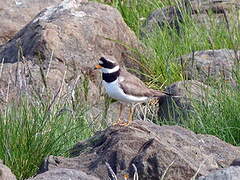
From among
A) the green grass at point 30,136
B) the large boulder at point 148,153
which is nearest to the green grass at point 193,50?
the large boulder at point 148,153

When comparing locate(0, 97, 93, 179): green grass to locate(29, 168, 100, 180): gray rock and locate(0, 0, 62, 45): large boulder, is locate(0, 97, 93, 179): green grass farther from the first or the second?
locate(0, 0, 62, 45): large boulder

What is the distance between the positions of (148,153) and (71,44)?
181 inches

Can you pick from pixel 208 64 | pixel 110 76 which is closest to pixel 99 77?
pixel 208 64

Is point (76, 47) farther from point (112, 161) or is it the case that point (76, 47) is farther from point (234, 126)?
point (112, 161)

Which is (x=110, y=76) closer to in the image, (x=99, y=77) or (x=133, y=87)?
(x=133, y=87)

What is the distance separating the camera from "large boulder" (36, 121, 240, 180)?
5.54m

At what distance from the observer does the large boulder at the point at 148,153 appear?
18.2 ft

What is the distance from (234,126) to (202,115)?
1.26ft

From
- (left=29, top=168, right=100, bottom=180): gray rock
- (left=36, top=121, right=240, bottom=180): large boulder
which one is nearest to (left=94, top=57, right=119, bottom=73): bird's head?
(left=36, top=121, right=240, bottom=180): large boulder

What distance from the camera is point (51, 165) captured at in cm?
593

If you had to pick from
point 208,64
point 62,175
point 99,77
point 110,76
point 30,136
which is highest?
point 62,175

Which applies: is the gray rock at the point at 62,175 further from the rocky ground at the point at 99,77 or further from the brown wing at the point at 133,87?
the brown wing at the point at 133,87

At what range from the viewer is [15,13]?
39.1ft

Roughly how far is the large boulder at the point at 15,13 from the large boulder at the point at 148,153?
5.39 meters
